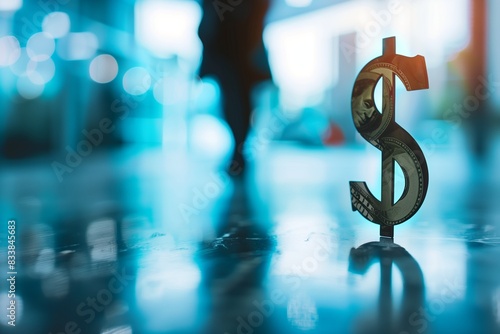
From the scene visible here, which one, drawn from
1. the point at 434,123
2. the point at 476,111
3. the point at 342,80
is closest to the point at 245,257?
the point at 476,111

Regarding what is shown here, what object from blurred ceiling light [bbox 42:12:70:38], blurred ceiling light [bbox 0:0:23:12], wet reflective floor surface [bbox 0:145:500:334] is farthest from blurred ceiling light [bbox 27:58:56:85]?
wet reflective floor surface [bbox 0:145:500:334]

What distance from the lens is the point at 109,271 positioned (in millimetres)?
1180

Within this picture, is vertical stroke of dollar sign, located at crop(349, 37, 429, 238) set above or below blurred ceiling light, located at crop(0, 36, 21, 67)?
below

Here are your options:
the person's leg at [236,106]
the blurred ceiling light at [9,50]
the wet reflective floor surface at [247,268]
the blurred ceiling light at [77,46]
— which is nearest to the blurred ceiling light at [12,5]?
the blurred ceiling light at [9,50]

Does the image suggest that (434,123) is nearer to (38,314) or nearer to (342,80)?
(342,80)

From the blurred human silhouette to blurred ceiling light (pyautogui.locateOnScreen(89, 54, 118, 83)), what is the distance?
3.71 meters

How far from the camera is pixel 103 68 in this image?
277 inches

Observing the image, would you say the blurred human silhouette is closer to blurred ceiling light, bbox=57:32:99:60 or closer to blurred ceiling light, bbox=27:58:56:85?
blurred ceiling light, bbox=27:58:56:85

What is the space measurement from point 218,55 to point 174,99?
490cm

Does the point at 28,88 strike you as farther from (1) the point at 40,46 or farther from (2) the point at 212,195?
(2) the point at 212,195

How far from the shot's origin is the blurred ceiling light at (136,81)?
7840mm

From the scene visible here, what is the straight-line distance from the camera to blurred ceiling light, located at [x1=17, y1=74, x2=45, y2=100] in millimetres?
5355

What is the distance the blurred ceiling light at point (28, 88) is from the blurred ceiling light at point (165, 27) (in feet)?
7.50

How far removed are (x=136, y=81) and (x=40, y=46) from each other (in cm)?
287
